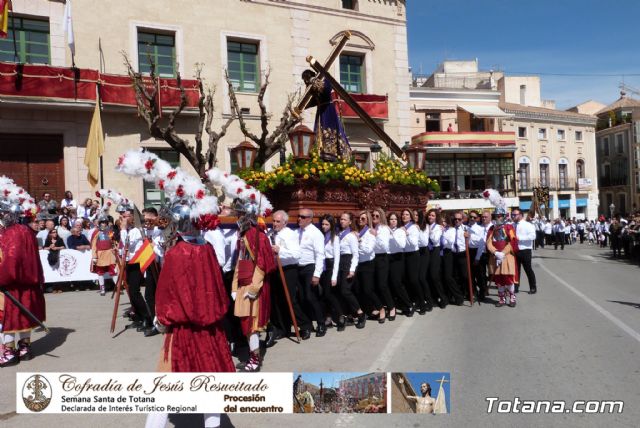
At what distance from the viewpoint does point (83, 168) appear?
61.5 feet

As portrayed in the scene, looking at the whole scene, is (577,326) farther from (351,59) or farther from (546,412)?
(351,59)

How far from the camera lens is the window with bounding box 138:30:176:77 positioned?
64.7ft

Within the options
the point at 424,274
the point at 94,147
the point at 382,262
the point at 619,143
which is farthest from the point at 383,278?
the point at 619,143

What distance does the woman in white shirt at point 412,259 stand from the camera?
9391mm

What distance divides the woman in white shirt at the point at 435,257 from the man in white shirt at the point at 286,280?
3157mm

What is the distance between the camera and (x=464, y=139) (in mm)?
39344

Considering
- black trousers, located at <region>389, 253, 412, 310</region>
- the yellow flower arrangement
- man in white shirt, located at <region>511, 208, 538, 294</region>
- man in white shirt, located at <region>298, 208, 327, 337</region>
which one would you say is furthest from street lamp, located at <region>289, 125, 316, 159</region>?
man in white shirt, located at <region>511, 208, 538, 294</region>

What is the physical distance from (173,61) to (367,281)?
14860 mm

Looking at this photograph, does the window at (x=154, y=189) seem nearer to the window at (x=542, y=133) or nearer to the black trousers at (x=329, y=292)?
the black trousers at (x=329, y=292)

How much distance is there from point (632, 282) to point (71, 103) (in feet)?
57.1

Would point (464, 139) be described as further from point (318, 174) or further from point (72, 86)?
point (318, 174)

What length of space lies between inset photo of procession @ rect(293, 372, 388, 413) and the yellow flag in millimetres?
15296

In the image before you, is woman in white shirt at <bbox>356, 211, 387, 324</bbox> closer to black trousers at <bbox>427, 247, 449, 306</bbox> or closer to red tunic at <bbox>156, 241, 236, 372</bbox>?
black trousers at <bbox>427, 247, 449, 306</bbox>

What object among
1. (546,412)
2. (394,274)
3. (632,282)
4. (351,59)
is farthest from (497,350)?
(351,59)
